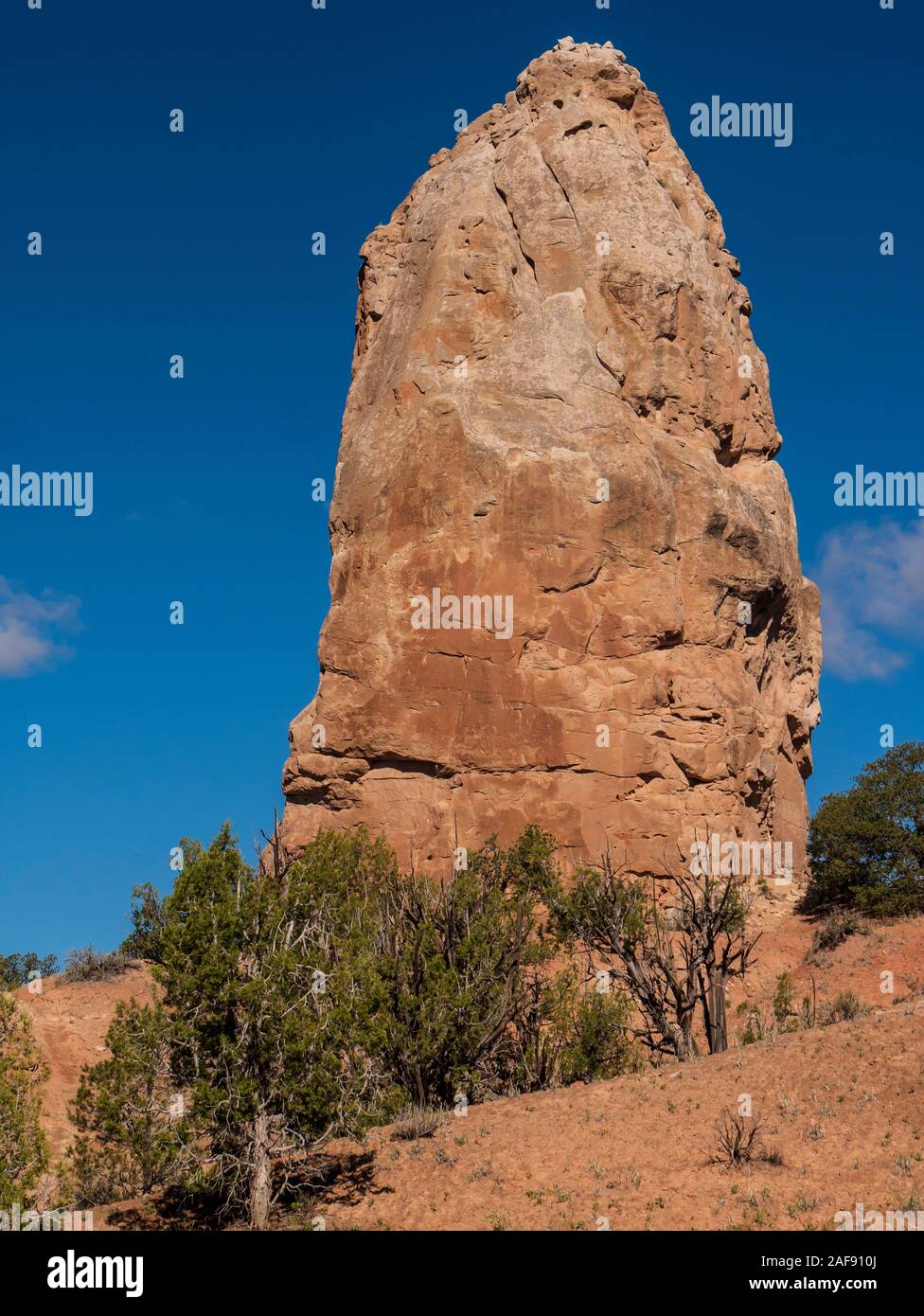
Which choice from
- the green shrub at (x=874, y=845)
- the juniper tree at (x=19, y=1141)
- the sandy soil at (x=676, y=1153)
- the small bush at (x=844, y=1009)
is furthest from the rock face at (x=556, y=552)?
the juniper tree at (x=19, y=1141)

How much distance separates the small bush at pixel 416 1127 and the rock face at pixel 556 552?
14691mm

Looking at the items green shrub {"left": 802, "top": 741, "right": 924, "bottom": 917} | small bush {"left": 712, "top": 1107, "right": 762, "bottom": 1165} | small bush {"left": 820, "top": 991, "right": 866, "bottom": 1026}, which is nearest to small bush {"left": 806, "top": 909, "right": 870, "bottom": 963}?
green shrub {"left": 802, "top": 741, "right": 924, "bottom": 917}

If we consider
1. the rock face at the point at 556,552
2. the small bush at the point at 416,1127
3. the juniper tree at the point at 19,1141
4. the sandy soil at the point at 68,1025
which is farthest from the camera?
the rock face at the point at 556,552

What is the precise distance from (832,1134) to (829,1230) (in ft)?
10.1

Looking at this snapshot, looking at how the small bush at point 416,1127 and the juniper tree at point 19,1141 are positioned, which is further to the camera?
the small bush at point 416,1127

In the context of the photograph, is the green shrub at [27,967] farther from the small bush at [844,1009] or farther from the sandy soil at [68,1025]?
the small bush at [844,1009]

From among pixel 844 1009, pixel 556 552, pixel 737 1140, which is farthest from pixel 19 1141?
pixel 556 552

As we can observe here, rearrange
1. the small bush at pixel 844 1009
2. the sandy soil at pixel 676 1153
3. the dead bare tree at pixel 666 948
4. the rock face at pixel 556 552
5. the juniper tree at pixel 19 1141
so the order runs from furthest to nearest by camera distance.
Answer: the rock face at pixel 556 552 → the small bush at pixel 844 1009 → the dead bare tree at pixel 666 948 → the sandy soil at pixel 676 1153 → the juniper tree at pixel 19 1141

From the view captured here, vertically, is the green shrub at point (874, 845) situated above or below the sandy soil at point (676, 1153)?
above

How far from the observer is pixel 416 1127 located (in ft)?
62.1

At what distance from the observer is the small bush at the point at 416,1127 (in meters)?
18.9

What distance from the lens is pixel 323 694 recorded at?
36000 mm

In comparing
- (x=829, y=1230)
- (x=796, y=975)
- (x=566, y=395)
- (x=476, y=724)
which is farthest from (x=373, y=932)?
(x=566, y=395)

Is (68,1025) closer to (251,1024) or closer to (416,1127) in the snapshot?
(416,1127)
